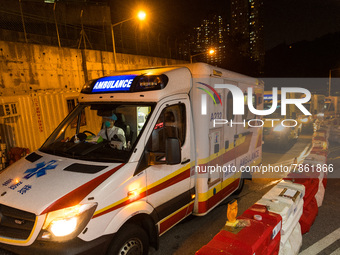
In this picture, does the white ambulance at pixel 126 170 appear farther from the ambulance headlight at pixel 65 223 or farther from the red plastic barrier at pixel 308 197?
the red plastic barrier at pixel 308 197

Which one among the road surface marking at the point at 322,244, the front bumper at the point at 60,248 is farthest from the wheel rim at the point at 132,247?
the road surface marking at the point at 322,244

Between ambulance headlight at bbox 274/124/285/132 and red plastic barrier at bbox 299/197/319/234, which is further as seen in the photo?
ambulance headlight at bbox 274/124/285/132

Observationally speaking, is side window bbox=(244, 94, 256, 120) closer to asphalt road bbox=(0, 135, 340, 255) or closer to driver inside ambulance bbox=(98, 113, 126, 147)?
asphalt road bbox=(0, 135, 340, 255)

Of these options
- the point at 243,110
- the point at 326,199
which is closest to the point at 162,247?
the point at 243,110

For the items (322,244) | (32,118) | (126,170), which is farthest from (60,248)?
(32,118)

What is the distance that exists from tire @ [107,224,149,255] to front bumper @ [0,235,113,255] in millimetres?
282

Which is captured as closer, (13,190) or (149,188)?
(13,190)

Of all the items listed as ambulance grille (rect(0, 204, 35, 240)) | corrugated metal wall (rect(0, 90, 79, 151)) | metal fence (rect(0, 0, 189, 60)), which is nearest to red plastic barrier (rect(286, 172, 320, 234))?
ambulance grille (rect(0, 204, 35, 240))

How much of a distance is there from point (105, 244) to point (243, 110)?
14.2ft

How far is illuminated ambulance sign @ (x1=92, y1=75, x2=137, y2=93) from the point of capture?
150 inches

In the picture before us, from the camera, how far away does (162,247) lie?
160 inches

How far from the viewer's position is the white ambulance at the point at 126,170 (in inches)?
104

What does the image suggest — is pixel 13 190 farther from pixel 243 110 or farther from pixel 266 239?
pixel 243 110

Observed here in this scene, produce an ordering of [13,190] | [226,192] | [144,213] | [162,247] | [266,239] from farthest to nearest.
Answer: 1. [226,192]
2. [162,247]
3. [144,213]
4. [13,190]
5. [266,239]
